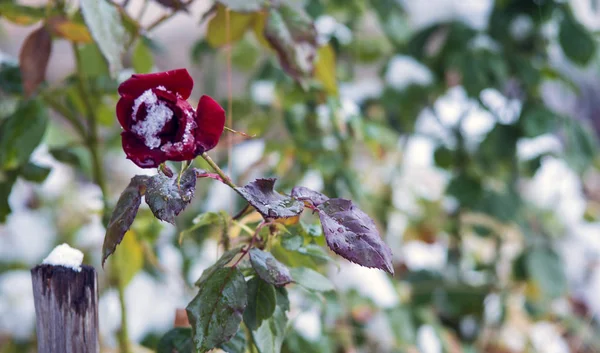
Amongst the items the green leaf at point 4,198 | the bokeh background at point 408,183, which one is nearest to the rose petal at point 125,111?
the green leaf at point 4,198

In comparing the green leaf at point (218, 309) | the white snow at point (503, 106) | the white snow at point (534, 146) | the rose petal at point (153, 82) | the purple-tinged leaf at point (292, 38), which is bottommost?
the white snow at point (534, 146)

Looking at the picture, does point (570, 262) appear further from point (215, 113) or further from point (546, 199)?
point (215, 113)

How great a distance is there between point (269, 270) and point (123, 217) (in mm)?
119

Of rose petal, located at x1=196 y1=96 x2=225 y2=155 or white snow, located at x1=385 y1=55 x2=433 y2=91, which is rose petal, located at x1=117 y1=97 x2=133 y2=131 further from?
white snow, located at x1=385 y1=55 x2=433 y2=91

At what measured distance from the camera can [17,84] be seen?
887 mm

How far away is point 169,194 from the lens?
460mm

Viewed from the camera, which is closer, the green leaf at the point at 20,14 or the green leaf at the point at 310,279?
the green leaf at the point at 310,279

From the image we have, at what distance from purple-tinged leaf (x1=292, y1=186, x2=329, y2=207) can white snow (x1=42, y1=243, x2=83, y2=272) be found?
19 cm

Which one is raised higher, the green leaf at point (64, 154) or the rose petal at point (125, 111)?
the rose petal at point (125, 111)

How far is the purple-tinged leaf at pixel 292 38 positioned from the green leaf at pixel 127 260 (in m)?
0.33

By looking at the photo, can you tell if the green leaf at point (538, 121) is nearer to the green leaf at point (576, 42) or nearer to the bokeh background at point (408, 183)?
the bokeh background at point (408, 183)

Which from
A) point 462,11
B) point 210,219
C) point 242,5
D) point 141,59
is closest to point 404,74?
point 462,11

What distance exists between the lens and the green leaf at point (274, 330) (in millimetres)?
556

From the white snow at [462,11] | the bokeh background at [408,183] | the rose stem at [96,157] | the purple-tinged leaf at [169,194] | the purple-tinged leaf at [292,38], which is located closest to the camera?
the purple-tinged leaf at [169,194]
